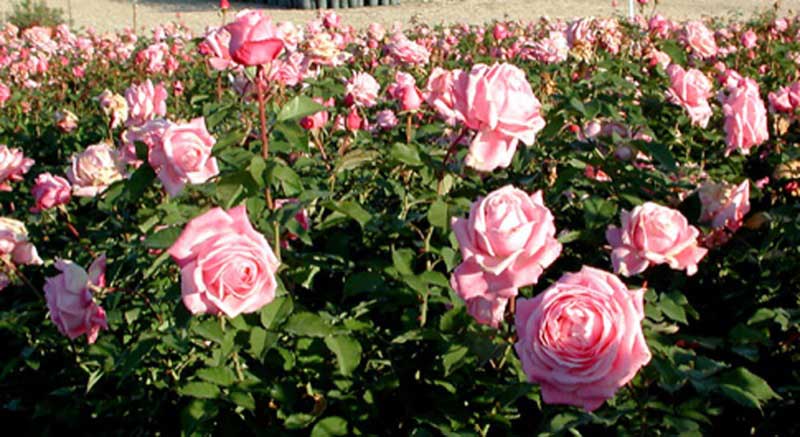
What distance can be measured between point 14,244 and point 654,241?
148 centimetres

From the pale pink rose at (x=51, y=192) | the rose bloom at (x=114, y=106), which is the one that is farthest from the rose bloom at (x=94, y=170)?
the rose bloom at (x=114, y=106)

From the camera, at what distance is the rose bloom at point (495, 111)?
56.0 inches

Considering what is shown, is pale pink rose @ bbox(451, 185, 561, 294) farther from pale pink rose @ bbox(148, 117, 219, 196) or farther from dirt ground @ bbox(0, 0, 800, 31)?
dirt ground @ bbox(0, 0, 800, 31)

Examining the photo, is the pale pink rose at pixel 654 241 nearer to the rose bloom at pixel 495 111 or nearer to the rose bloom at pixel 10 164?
the rose bloom at pixel 495 111

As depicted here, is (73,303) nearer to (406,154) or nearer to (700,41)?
(406,154)

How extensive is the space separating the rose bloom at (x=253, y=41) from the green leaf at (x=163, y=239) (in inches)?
13.3

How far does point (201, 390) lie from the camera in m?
1.47

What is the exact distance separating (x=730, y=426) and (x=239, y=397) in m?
1.23

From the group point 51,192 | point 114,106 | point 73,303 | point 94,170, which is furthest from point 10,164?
point 73,303

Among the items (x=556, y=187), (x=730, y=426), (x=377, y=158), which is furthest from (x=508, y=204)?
(x=730, y=426)

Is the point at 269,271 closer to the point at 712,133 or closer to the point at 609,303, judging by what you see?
the point at 609,303

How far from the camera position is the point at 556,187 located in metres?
1.76

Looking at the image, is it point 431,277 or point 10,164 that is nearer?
point 431,277

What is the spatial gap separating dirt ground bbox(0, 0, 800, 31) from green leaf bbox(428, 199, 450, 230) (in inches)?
524
